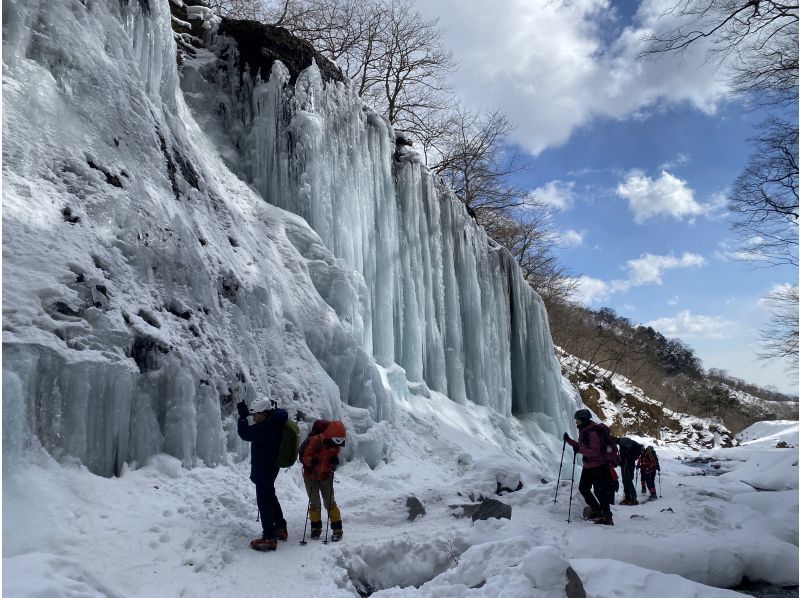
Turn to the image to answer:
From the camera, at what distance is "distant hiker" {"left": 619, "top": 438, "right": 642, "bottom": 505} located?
7289mm

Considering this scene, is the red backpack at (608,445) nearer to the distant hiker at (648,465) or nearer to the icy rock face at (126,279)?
the icy rock face at (126,279)

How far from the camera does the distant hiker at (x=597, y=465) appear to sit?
5371 millimetres

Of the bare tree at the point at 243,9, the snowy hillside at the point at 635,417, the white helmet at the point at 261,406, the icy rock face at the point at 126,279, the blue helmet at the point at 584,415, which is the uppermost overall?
the bare tree at the point at 243,9

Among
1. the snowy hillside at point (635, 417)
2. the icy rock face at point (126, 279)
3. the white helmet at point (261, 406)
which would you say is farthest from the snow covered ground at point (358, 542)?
the snowy hillside at point (635, 417)

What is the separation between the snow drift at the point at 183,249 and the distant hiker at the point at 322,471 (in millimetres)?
1179

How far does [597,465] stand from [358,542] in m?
2.66

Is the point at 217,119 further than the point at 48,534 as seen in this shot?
Yes

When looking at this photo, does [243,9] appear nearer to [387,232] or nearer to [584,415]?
[387,232]

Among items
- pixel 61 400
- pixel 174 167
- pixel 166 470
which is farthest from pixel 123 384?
pixel 174 167

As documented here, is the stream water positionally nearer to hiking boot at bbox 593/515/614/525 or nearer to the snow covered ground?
the snow covered ground

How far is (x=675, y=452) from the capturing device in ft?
90.6

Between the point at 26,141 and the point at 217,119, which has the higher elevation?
the point at 217,119

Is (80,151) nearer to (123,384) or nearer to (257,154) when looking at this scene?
(123,384)

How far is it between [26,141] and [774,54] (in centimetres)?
832
